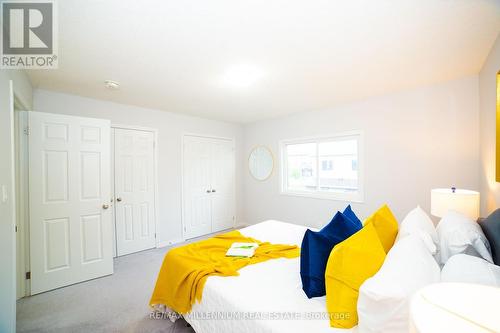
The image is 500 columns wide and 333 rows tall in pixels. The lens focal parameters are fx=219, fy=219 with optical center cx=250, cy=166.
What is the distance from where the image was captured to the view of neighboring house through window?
3.57m

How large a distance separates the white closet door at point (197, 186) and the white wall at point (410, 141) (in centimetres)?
202

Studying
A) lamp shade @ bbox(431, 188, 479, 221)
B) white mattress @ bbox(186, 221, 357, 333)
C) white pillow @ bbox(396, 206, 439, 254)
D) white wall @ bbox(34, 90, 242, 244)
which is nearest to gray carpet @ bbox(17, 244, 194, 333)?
white mattress @ bbox(186, 221, 357, 333)

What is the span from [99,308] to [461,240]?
119 inches

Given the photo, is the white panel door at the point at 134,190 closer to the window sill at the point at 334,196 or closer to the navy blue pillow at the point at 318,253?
the window sill at the point at 334,196

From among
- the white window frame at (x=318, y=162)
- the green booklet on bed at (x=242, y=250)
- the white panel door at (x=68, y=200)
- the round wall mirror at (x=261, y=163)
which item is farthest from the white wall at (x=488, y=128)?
the white panel door at (x=68, y=200)

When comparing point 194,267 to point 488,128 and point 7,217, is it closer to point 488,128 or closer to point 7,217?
point 7,217

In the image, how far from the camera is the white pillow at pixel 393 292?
0.88 meters

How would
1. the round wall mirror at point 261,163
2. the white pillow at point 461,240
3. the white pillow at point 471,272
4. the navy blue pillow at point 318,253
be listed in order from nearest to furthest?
1. the white pillow at point 471,272
2. the white pillow at point 461,240
3. the navy blue pillow at point 318,253
4. the round wall mirror at point 261,163

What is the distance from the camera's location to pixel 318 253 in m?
1.38

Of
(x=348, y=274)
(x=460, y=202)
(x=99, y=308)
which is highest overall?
(x=460, y=202)

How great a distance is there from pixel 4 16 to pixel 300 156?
3.98m

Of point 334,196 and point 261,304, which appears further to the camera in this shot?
point 334,196

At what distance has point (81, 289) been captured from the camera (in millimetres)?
2523

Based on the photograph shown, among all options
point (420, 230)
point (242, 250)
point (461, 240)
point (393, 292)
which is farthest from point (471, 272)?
point (242, 250)
